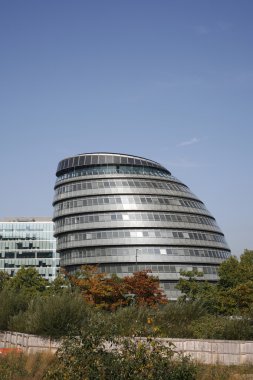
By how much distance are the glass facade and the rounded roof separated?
1304 inches

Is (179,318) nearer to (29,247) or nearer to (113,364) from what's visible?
(113,364)

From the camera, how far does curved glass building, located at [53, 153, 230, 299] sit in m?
98.1

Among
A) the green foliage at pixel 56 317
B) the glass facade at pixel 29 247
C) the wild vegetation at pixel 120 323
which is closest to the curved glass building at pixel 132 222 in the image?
the wild vegetation at pixel 120 323

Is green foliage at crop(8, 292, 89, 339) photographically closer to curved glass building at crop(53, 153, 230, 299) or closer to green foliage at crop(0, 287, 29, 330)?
green foliage at crop(0, 287, 29, 330)

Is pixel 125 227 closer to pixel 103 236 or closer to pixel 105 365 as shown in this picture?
pixel 103 236

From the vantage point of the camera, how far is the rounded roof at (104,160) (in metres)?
107

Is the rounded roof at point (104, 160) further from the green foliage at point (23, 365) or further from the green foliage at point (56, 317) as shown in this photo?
the green foliage at point (23, 365)

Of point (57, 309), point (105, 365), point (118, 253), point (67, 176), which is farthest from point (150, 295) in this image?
point (105, 365)

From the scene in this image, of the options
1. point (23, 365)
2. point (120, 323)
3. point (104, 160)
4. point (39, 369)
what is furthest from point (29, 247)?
point (39, 369)

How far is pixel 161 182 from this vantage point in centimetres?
10706

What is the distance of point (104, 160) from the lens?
10706 centimetres

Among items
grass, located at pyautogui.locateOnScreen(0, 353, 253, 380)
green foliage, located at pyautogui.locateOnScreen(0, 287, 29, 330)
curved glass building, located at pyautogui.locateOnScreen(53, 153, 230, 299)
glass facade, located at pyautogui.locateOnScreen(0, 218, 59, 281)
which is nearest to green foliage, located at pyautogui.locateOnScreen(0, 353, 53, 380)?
grass, located at pyautogui.locateOnScreen(0, 353, 253, 380)

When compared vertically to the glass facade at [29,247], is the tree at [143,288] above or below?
below

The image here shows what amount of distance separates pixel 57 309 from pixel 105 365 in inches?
735
